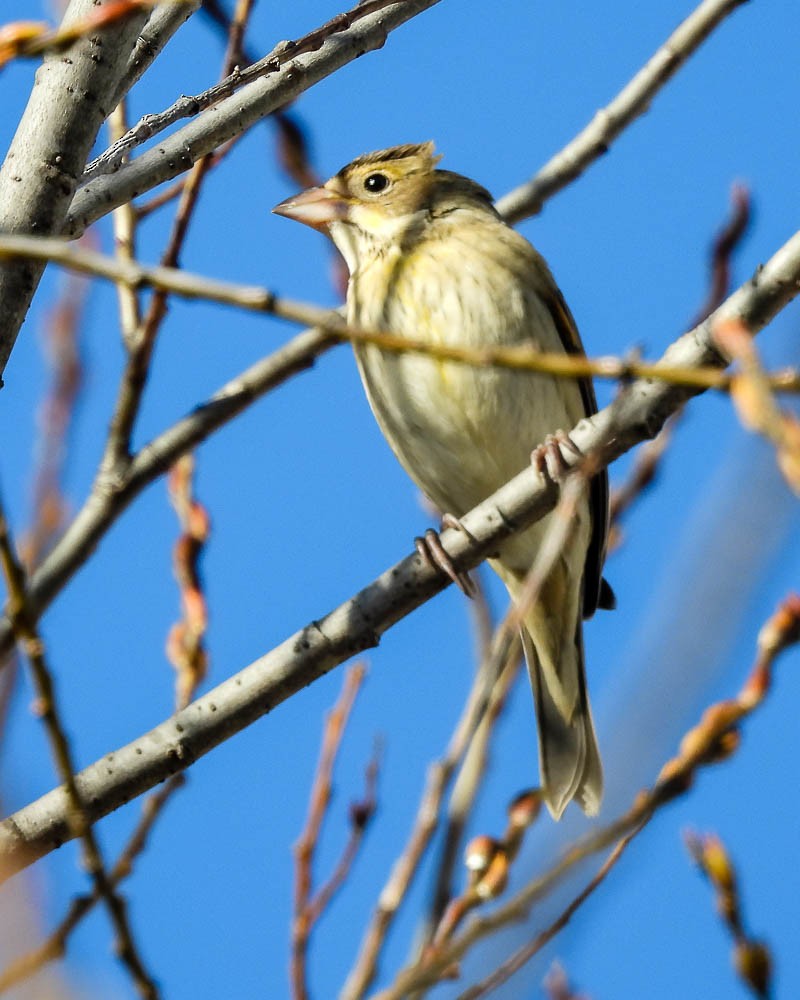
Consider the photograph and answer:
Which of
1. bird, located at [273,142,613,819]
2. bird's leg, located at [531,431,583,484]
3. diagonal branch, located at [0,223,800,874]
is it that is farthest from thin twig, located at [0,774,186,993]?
bird, located at [273,142,613,819]

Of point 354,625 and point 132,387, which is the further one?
point 354,625

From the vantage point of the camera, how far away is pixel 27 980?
6.53 ft

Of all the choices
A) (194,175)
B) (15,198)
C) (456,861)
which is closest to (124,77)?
(15,198)

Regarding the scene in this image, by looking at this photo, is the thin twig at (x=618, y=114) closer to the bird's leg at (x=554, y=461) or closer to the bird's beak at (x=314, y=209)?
the bird's beak at (x=314, y=209)

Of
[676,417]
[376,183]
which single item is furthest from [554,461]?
[376,183]

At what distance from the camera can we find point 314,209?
6.14 m

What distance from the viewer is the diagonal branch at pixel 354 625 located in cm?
337

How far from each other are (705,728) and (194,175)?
5.30ft

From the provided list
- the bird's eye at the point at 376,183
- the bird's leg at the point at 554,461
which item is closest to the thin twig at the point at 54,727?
the bird's leg at the point at 554,461

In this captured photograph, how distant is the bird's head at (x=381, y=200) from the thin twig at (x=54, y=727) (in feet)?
13.0

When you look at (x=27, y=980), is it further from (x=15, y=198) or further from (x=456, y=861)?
(x=15, y=198)

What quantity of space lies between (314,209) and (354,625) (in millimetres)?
2842

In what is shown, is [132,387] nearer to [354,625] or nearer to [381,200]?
[354,625]

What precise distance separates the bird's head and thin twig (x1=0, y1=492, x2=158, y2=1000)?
3.97 meters
